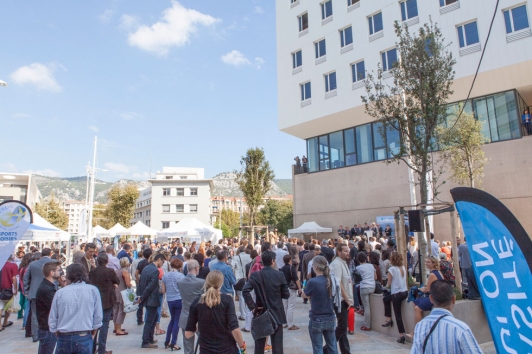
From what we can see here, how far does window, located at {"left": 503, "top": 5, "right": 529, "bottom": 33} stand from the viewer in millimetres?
19297

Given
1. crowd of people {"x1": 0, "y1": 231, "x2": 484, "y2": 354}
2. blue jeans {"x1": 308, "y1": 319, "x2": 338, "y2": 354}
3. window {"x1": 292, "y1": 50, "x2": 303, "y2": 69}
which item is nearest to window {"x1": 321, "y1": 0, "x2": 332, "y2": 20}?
window {"x1": 292, "y1": 50, "x2": 303, "y2": 69}

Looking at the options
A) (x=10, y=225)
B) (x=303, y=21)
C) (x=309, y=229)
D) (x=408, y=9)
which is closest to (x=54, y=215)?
(x=309, y=229)

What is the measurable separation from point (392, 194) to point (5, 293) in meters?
21.7

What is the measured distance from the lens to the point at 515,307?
2.49m

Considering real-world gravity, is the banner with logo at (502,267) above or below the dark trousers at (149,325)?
above

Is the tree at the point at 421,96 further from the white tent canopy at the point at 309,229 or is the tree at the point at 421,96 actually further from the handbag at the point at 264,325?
the white tent canopy at the point at 309,229

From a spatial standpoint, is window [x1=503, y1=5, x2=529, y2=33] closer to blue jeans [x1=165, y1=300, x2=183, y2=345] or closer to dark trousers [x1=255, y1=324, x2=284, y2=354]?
dark trousers [x1=255, y1=324, x2=284, y2=354]

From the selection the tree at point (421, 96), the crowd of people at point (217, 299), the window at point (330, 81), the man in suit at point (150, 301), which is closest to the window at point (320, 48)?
the window at point (330, 81)

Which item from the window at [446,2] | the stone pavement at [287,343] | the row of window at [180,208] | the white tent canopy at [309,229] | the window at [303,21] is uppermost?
the window at [303,21]

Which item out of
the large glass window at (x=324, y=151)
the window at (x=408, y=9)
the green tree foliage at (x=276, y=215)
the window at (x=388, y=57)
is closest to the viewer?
the window at (x=408, y=9)

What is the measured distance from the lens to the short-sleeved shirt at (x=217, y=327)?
158 inches

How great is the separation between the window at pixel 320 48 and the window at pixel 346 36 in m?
1.52

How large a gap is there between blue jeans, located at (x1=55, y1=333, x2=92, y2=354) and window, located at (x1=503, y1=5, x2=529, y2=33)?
23.8 meters

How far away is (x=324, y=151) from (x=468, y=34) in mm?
12556
